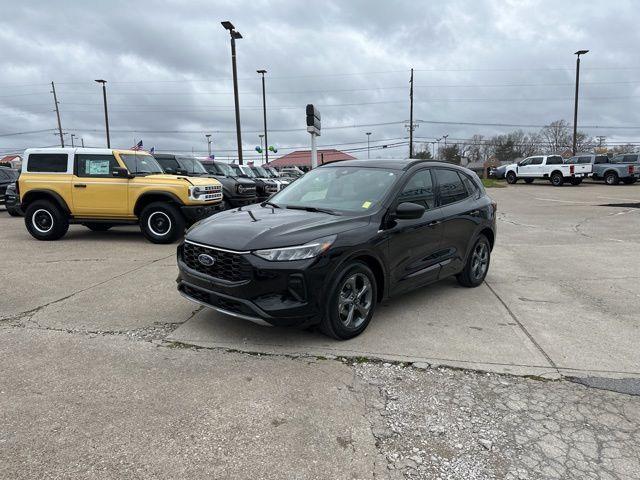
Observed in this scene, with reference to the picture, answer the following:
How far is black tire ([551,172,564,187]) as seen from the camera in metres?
Result: 30.5

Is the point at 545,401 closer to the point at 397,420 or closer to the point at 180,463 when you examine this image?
the point at 397,420

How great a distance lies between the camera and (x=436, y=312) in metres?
5.19

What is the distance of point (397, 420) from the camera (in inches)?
121

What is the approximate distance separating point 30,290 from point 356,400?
478 centimetres

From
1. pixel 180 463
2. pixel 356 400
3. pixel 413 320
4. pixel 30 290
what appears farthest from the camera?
pixel 30 290

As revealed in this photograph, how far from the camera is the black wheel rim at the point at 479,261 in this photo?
20.4 feet

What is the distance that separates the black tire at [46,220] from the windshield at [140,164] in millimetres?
1692

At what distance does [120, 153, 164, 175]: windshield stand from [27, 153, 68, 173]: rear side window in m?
1.24

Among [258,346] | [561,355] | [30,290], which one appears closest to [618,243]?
[561,355]

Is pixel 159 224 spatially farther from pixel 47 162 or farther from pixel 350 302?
pixel 350 302

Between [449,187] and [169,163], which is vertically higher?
[169,163]

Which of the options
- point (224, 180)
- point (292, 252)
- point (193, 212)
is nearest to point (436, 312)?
point (292, 252)

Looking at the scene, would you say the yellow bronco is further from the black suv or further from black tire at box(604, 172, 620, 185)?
black tire at box(604, 172, 620, 185)

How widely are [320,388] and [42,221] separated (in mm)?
8879
